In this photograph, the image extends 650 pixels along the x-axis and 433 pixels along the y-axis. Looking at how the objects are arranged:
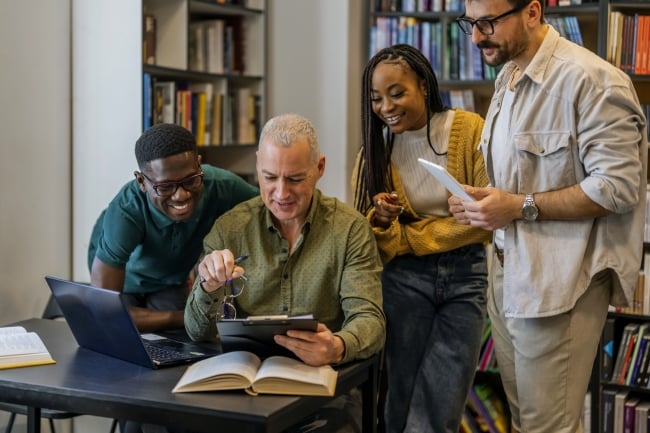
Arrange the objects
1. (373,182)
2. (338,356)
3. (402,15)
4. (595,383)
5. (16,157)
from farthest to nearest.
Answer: (402,15)
(595,383)
(16,157)
(373,182)
(338,356)

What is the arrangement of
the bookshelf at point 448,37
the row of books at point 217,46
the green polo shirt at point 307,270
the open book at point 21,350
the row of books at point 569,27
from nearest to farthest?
1. the open book at point 21,350
2. the green polo shirt at point 307,270
3. the row of books at point 569,27
4. the bookshelf at point 448,37
5. the row of books at point 217,46

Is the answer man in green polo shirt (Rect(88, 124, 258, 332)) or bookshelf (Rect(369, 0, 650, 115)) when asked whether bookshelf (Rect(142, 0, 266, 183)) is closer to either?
bookshelf (Rect(369, 0, 650, 115))

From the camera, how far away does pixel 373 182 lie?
2.47 meters

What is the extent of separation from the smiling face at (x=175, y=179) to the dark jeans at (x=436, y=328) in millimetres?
597

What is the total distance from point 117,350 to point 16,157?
1443 millimetres

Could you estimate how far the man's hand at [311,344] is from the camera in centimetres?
186

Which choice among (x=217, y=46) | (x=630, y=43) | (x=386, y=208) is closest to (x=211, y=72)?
(x=217, y=46)

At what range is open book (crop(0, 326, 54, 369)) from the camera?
2.01 metres

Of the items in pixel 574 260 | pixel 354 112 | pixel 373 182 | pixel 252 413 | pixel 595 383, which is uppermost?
pixel 354 112

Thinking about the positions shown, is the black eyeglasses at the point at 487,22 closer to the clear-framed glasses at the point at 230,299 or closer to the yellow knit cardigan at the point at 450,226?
the yellow knit cardigan at the point at 450,226

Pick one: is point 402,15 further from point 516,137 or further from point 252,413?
point 252,413

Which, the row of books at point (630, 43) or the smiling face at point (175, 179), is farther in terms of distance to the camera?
the row of books at point (630, 43)

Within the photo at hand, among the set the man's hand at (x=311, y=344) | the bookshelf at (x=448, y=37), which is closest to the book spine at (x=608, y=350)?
the bookshelf at (x=448, y=37)

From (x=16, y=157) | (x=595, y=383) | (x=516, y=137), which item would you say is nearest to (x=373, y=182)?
(x=516, y=137)
